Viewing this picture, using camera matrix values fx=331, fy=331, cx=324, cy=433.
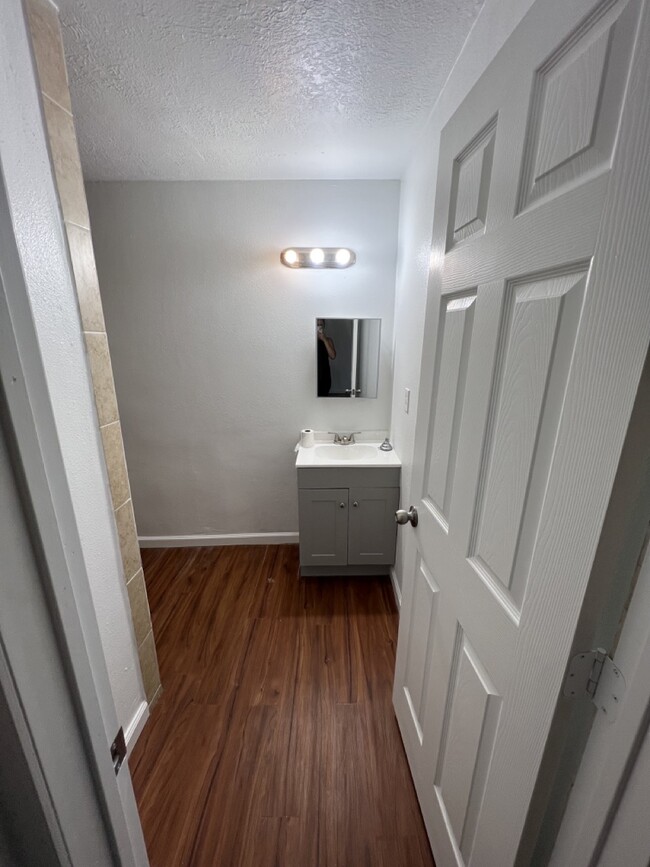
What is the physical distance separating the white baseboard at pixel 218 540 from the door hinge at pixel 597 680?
209cm

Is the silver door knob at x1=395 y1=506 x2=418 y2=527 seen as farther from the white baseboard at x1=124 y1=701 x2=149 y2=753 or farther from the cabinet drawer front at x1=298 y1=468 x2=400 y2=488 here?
the white baseboard at x1=124 y1=701 x2=149 y2=753

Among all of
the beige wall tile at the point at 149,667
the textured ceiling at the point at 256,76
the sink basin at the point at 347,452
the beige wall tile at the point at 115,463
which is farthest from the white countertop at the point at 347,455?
the textured ceiling at the point at 256,76

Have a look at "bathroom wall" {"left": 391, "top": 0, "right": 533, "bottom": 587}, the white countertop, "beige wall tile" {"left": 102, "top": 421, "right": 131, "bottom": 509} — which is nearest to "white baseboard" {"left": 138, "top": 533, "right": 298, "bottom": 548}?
the white countertop

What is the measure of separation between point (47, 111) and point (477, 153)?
3.55 ft

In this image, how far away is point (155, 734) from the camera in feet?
4.20

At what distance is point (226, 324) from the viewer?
205cm

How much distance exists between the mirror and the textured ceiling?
812 millimetres

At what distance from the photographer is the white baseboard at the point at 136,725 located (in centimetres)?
121

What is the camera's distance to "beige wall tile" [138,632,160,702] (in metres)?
1.31

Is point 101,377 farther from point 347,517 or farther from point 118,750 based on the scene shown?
point 347,517

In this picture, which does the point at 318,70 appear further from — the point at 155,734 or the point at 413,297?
the point at 155,734

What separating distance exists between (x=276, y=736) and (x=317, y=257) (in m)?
2.26

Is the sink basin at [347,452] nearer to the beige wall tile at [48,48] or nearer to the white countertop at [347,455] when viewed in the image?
the white countertop at [347,455]

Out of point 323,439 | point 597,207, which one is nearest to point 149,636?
point 323,439
